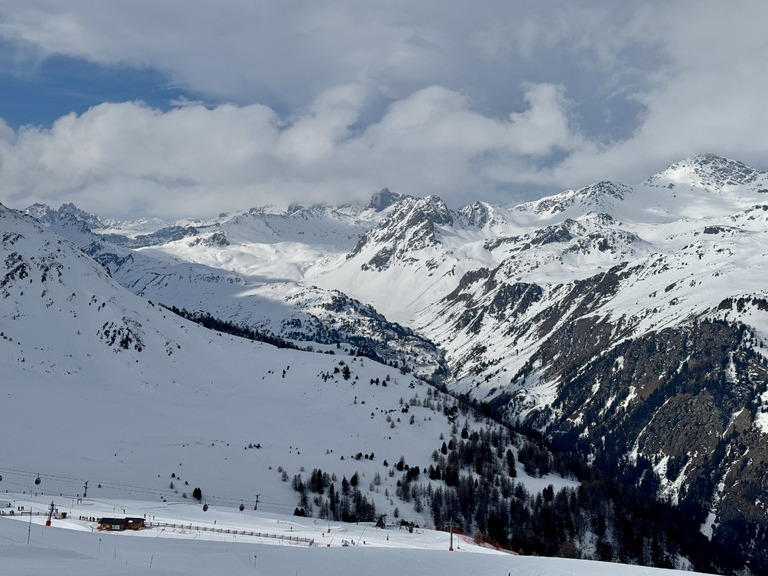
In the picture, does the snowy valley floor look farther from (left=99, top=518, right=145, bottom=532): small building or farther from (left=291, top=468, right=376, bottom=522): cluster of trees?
(left=291, top=468, right=376, bottom=522): cluster of trees

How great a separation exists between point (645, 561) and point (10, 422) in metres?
190

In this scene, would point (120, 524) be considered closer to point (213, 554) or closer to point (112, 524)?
point (112, 524)

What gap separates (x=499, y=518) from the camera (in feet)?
594

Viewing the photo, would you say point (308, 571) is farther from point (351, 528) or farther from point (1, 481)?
point (1, 481)

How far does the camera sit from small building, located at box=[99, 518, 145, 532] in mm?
84000

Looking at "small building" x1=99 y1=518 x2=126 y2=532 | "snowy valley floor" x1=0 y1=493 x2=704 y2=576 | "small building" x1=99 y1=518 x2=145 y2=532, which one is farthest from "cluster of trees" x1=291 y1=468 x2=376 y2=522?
"small building" x1=99 y1=518 x2=126 y2=532

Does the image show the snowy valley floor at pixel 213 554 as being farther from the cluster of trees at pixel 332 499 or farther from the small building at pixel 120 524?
the cluster of trees at pixel 332 499

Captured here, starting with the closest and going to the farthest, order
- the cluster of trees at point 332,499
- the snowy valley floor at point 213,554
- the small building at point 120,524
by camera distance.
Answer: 1. the snowy valley floor at point 213,554
2. the small building at point 120,524
3. the cluster of trees at point 332,499

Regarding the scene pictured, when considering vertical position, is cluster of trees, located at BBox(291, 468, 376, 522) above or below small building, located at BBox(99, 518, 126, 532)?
below

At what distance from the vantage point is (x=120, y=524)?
85.6 metres

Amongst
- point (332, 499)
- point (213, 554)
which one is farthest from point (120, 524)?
point (332, 499)

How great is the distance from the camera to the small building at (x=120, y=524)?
8400 centimetres

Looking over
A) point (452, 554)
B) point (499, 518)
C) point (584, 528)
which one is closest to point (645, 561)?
point (584, 528)

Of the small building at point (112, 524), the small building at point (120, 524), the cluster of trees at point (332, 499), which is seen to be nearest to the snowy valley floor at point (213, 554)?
the small building at point (112, 524)
